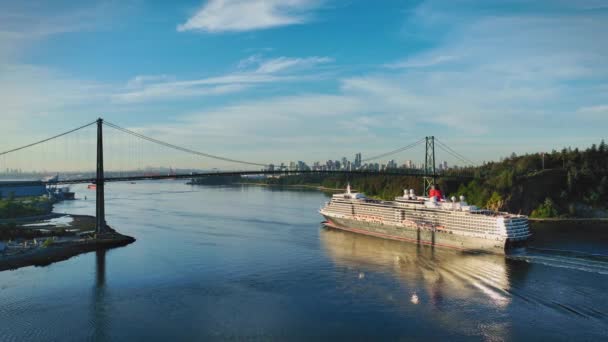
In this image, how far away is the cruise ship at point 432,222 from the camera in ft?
64.1

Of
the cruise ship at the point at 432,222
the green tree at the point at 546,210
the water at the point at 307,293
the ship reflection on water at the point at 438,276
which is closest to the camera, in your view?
the water at the point at 307,293

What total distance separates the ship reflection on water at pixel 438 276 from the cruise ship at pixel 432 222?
0.76 meters

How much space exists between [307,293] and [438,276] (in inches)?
193

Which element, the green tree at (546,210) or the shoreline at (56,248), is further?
the green tree at (546,210)

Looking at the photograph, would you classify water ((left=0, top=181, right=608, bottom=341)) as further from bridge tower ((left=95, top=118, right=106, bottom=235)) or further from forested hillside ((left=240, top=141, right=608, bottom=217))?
forested hillside ((left=240, top=141, right=608, bottom=217))

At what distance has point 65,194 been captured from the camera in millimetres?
52719

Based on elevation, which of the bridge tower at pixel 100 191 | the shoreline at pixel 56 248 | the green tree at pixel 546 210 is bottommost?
the shoreline at pixel 56 248

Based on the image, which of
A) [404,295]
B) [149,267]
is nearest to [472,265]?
[404,295]

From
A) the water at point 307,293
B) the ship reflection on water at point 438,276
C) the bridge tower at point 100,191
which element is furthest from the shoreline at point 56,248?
the ship reflection on water at point 438,276

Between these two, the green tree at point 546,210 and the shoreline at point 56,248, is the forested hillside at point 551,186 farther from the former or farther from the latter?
the shoreline at point 56,248

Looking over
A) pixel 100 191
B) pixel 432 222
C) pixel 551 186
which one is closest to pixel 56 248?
pixel 100 191

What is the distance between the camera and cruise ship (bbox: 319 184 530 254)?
769 inches

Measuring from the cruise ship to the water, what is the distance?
95cm

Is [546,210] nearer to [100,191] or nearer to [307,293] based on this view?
[307,293]
